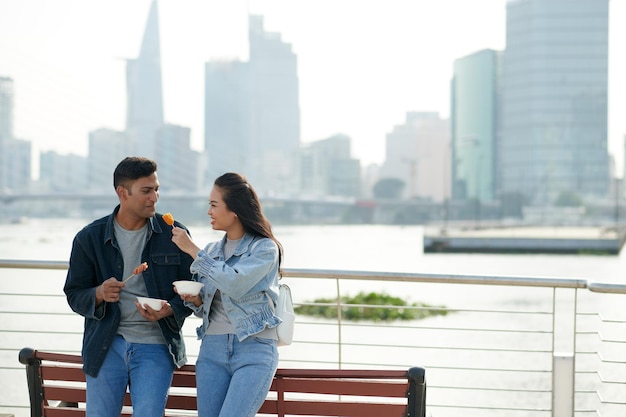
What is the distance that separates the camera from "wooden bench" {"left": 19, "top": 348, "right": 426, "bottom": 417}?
2135 mm

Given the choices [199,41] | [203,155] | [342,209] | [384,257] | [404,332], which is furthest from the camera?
[199,41]

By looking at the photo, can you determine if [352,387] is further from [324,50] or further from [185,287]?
[324,50]

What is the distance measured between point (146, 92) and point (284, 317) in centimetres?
7485

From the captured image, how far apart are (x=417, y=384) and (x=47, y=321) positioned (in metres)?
15.1

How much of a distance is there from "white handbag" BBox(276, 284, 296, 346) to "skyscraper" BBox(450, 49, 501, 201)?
74008 millimetres

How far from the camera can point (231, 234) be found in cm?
233

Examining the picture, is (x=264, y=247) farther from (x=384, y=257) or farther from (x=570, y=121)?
(x=570, y=121)

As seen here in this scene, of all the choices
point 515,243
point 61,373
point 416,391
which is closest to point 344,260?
point 515,243

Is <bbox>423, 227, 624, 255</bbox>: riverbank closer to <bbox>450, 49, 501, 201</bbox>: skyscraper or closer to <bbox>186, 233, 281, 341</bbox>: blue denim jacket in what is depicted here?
<bbox>450, 49, 501, 201</bbox>: skyscraper

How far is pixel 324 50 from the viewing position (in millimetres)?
80812

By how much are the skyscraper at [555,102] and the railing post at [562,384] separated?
2815 inches

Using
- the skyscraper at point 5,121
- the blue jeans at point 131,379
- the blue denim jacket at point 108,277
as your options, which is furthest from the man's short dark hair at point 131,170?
the skyscraper at point 5,121

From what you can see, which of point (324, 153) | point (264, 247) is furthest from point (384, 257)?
point (264, 247)

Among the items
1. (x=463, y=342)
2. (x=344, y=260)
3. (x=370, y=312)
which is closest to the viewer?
(x=463, y=342)
